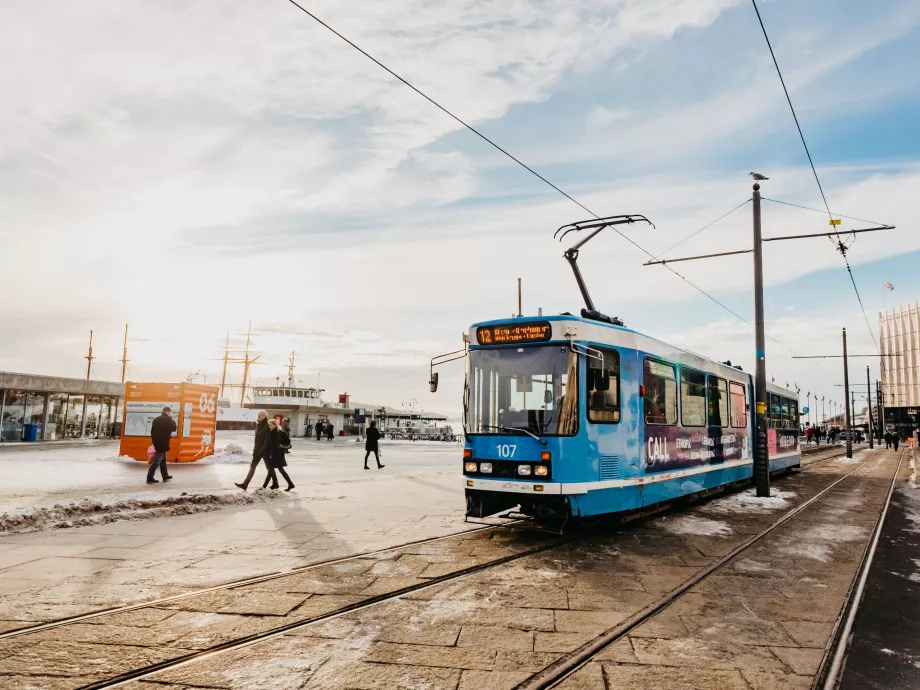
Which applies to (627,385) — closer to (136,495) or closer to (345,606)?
(345,606)

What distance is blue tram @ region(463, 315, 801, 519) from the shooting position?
8070 mm

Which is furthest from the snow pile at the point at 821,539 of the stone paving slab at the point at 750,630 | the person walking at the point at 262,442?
the person walking at the point at 262,442

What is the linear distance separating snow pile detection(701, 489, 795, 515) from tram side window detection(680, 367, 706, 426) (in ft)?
5.54

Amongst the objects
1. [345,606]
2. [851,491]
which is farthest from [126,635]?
[851,491]

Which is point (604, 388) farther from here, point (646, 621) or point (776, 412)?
point (776, 412)

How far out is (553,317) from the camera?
8.45 m

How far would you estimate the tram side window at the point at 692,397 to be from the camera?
11.2 metres

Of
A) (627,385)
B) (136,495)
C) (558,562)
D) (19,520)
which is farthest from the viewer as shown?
(136,495)

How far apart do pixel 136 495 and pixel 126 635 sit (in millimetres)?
6880

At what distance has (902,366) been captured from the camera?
91000 mm

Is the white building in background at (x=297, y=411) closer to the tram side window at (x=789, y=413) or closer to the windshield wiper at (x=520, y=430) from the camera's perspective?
the tram side window at (x=789, y=413)

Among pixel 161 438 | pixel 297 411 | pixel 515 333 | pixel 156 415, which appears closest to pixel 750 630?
pixel 515 333

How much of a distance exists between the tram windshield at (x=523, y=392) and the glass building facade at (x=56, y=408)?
26183 millimetres

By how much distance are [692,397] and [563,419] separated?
15.4ft
